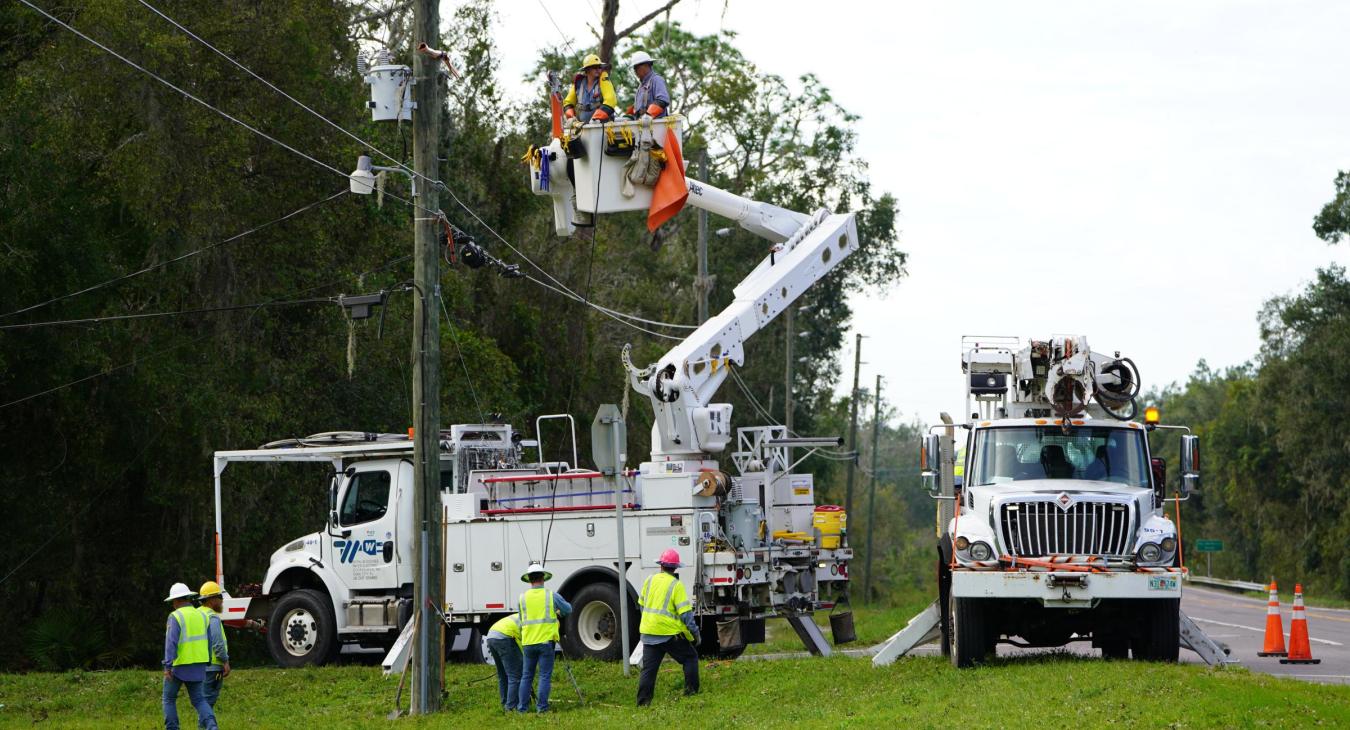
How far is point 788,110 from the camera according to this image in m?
52.3

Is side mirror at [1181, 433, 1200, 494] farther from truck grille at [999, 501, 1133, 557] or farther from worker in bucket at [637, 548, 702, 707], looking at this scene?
worker in bucket at [637, 548, 702, 707]

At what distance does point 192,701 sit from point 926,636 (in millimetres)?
7845

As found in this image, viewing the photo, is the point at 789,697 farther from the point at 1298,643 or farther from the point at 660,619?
the point at 1298,643

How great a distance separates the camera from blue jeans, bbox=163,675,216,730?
45.4 feet

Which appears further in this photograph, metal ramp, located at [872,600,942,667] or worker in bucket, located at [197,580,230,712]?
metal ramp, located at [872,600,942,667]

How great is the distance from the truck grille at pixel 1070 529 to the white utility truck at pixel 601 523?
4.23 m

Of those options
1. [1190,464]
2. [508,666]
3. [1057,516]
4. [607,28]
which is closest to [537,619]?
[508,666]

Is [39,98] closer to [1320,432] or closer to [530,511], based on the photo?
[530,511]

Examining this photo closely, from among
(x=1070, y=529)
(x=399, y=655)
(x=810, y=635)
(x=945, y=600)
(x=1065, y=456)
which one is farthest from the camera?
(x=810, y=635)

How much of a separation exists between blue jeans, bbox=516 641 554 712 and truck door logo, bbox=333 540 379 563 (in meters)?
5.72

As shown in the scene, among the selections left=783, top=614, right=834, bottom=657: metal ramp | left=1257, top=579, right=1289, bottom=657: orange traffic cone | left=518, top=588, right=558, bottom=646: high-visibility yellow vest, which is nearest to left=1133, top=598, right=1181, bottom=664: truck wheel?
left=783, top=614, right=834, bottom=657: metal ramp

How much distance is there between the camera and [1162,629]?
591 inches

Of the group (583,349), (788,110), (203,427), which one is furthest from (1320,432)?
(203,427)

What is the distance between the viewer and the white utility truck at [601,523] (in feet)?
60.8
